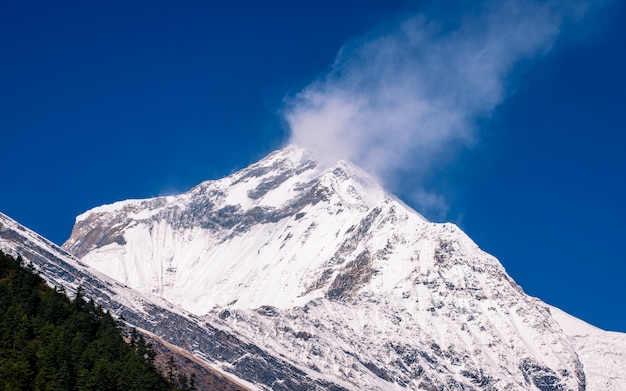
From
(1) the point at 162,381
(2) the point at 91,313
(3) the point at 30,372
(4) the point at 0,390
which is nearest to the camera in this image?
(4) the point at 0,390

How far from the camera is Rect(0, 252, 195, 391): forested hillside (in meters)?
151

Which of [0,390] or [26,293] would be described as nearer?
[0,390]

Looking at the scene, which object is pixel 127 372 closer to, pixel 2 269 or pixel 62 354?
pixel 62 354

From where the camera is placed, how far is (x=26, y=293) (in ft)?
621

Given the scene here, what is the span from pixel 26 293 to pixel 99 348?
24.5 metres

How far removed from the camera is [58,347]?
534 feet

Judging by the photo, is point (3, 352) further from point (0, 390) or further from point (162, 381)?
point (162, 381)

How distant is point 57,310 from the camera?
184 metres

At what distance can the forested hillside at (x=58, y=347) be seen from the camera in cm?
15112

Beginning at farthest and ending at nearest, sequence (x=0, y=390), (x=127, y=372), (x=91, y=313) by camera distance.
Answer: (x=91, y=313) < (x=127, y=372) < (x=0, y=390)

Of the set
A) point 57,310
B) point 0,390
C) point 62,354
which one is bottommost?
point 0,390

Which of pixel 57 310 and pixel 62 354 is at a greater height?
pixel 57 310

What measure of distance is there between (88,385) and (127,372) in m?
11.7

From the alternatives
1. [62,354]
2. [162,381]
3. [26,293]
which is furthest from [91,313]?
[62,354]
